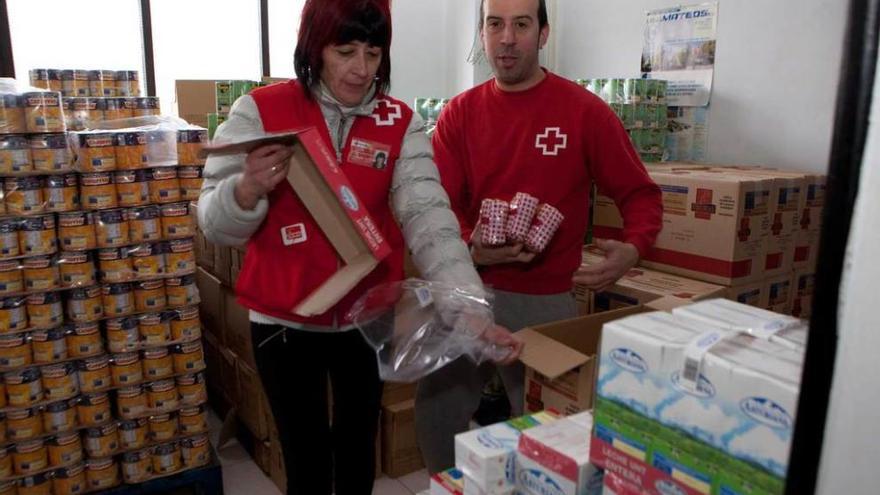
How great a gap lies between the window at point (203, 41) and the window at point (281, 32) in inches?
4.2

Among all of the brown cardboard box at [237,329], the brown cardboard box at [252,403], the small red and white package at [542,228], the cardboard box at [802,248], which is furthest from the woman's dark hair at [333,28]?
the cardboard box at [802,248]

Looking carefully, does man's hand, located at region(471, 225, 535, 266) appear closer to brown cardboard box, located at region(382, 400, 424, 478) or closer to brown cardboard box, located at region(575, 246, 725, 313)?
brown cardboard box, located at region(575, 246, 725, 313)

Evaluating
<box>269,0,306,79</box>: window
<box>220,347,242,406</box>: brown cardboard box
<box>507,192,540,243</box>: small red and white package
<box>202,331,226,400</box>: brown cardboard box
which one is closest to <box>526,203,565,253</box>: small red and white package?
<box>507,192,540,243</box>: small red and white package

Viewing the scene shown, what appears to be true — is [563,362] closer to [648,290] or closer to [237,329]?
[648,290]

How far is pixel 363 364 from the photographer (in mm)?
1586

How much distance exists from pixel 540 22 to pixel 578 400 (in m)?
1.06

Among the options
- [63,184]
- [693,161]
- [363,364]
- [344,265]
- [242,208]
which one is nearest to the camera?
[242,208]

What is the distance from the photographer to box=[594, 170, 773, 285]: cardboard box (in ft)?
8.16

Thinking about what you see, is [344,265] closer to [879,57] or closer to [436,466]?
[436,466]

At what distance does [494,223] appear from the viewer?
1782 millimetres

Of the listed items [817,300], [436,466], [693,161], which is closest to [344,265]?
[436,466]

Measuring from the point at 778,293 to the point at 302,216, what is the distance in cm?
213

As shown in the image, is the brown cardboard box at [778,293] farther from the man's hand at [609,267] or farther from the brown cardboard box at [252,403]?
the brown cardboard box at [252,403]

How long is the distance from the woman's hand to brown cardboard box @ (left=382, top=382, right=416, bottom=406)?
1538mm
